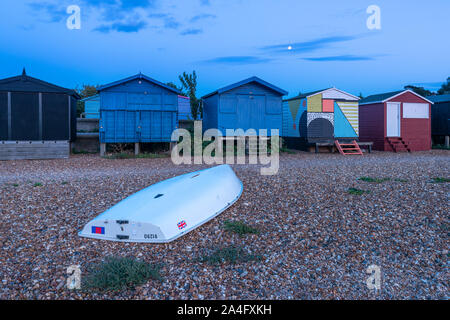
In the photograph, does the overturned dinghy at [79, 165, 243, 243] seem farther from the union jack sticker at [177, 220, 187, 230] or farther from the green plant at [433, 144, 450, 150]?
the green plant at [433, 144, 450, 150]

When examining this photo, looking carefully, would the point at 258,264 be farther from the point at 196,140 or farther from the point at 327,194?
the point at 196,140

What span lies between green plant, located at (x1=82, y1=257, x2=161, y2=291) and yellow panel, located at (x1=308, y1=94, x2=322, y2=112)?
50.4ft

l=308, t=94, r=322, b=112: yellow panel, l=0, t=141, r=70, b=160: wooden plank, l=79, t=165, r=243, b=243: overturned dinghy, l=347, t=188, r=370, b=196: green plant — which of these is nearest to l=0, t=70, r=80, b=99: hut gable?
l=0, t=141, r=70, b=160: wooden plank

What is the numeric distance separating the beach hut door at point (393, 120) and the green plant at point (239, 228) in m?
17.2

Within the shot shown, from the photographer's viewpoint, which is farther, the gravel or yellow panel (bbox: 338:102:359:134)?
yellow panel (bbox: 338:102:359:134)

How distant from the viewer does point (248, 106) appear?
16938 millimetres

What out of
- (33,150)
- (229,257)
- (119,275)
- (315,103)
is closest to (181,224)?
(229,257)

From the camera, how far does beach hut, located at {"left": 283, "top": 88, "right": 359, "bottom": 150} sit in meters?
18.4

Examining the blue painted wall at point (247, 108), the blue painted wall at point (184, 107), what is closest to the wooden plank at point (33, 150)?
the blue painted wall at point (247, 108)

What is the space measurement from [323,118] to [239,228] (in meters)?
14.3

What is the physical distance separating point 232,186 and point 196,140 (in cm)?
944

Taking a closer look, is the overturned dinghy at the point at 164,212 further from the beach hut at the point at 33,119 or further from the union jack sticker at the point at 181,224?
the beach hut at the point at 33,119

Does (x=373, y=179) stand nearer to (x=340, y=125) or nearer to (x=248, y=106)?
(x=248, y=106)
